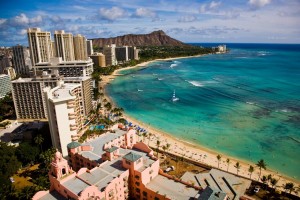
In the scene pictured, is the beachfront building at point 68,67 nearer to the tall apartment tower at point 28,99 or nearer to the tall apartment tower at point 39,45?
the tall apartment tower at point 39,45

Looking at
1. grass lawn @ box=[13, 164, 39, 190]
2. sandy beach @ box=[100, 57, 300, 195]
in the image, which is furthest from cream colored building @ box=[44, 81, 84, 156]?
sandy beach @ box=[100, 57, 300, 195]

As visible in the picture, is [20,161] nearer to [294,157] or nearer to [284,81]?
[294,157]

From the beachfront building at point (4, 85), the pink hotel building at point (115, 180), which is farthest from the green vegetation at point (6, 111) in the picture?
the pink hotel building at point (115, 180)

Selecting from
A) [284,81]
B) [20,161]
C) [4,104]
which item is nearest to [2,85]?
[4,104]

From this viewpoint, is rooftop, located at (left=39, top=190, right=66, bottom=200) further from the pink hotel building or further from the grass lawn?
the grass lawn

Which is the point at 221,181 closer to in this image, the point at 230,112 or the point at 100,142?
the point at 100,142

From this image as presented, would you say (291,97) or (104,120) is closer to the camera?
(104,120)
